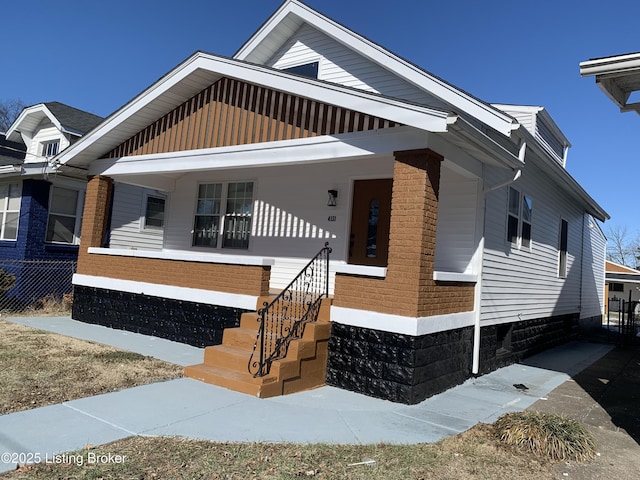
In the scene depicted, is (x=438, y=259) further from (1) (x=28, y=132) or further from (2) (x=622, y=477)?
(1) (x=28, y=132)

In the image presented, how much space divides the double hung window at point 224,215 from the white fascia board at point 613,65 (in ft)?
24.0

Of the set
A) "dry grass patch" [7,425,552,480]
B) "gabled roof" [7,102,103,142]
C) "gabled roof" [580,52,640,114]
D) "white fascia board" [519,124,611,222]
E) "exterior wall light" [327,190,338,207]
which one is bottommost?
"dry grass patch" [7,425,552,480]

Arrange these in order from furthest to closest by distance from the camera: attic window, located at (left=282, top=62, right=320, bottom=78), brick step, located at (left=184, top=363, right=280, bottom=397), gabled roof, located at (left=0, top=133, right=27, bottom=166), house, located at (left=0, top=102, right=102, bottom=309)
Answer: gabled roof, located at (left=0, top=133, right=27, bottom=166), house, located at (left=0, top=102, right=102, bottom=309), attic window, located at (left=282, top=62, right=320, bottom=78), brick step, located at (left=184, top=363, right=280, bottom=397)

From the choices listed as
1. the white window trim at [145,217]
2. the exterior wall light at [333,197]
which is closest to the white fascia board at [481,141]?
the exterior wall light at [333,197]

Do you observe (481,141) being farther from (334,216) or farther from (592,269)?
(592,269)

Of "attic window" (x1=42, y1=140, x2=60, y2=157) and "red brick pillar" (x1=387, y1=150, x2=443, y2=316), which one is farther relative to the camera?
"attic window" (x1=42, y1=140, x2=60, y2=157)

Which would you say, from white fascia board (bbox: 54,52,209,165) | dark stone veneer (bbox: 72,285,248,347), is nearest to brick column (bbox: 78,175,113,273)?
white fascia board (bbox: 54,52,209,165)

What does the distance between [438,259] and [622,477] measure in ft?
14.6

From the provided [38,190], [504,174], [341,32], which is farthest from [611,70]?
[38,190]

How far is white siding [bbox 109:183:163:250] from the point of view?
1364 cm

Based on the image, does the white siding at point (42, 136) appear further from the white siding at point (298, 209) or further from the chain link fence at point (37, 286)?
the white siding at point (298, 209)

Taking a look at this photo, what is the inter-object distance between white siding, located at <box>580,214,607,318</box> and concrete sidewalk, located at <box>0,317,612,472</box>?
10.0 metres

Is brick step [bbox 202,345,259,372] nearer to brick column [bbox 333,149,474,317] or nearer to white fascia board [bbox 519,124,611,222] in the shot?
brick column [bbox 333,149,474,317]

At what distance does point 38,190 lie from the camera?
1298 centimetres
